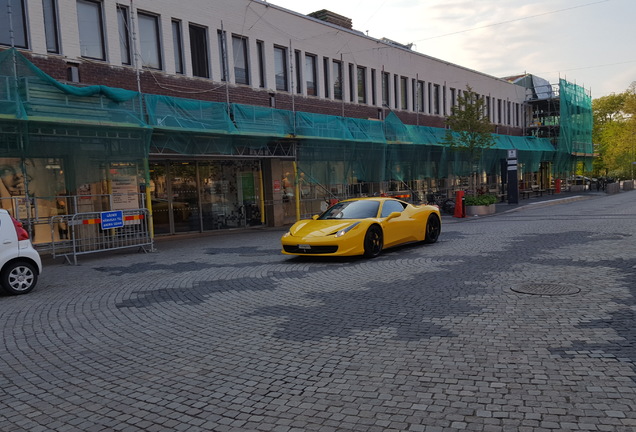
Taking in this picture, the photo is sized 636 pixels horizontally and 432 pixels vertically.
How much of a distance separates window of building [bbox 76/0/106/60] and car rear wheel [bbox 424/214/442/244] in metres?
11.1

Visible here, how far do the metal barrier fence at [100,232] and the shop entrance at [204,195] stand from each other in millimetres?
3812

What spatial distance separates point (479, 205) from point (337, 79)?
30.3 feet

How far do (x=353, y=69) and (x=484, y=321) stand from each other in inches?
834

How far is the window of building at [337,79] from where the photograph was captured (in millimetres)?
24047

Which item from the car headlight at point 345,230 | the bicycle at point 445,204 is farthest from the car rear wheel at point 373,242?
the bicycle at point 445,204

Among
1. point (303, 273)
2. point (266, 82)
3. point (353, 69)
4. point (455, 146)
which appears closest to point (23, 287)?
point (303, 273)

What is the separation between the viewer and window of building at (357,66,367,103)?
25734mm

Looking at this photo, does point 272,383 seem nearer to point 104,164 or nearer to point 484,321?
point 484,321

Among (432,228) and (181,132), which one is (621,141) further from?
(181,132)

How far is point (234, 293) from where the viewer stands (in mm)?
7672

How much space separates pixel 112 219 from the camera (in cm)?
1260

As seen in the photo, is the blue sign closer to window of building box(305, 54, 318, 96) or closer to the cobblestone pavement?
the cobblestone pavement

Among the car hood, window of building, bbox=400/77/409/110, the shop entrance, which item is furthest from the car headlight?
window of building, bbox=400/77/409/110

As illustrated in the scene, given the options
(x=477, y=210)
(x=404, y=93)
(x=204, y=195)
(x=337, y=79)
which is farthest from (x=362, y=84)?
(x=204, y=195)
